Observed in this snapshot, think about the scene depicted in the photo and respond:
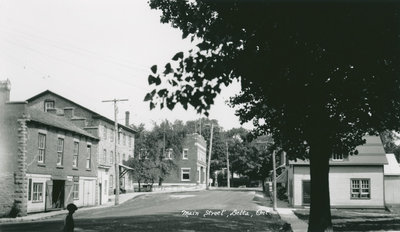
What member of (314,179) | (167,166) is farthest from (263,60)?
(167,166)

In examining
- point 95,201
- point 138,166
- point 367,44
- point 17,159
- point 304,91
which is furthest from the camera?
point 138,166

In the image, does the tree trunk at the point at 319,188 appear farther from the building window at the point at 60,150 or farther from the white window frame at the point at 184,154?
the white window frame at the point at 184,154

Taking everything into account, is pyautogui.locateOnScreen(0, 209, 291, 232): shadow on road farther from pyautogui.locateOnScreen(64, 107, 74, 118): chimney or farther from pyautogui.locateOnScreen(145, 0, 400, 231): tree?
pyautogui.locateOnScreen(64, 107, 74, 118): chimney

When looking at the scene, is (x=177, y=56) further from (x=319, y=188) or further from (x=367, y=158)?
(x=367, y=158)

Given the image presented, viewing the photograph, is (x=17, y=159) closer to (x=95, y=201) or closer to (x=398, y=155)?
(x=95, y=201)

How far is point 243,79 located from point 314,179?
459 cm

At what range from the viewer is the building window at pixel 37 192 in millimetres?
31641

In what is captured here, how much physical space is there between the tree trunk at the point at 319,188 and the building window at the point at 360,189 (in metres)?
24.3

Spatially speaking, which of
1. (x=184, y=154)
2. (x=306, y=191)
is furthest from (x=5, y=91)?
(x=184, y=154)

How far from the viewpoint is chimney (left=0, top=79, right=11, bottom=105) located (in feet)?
99.9

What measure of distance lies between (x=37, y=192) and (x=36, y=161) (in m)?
2.20

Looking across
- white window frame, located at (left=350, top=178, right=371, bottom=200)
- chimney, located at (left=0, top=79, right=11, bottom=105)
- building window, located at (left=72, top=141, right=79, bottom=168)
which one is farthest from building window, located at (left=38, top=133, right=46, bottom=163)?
white window frame, located at (left=350, top=178, right=371, bottom=200)

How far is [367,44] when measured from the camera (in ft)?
41.8

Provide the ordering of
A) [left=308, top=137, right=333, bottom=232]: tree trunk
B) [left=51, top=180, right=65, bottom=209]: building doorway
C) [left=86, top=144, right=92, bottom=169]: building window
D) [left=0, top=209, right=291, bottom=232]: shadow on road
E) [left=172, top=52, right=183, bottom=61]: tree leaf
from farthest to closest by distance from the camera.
A: 1. [left=86, top=144, right=92, bottom=169]: building window
2. [left=51, top=180, right=65, bottom=209]: building doorway
3. [left=0, top=209, right=291, bottom=232]: shadow on road
4. [left=308, top=137, right=333, bottom=232]: tree trunk
5. [left=172, top=52, right=183, bottom=61]: tree leaf
